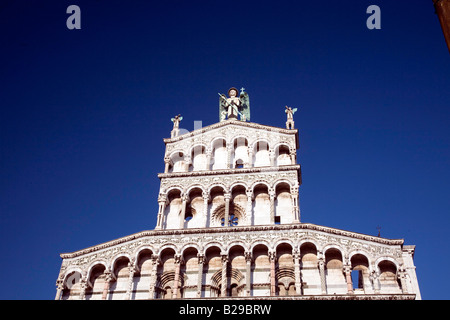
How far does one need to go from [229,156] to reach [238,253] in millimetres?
7338

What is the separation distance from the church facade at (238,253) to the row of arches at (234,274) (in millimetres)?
53

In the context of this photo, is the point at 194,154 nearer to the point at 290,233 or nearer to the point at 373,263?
the point at 290,233

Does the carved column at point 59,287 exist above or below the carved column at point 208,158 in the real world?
below

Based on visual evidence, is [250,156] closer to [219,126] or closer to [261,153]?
[261,153]

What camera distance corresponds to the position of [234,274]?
88.9 ft

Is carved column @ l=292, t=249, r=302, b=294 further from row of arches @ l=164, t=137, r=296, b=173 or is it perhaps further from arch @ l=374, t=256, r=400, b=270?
row of arches @ l=164, t=137, r=296, b=173

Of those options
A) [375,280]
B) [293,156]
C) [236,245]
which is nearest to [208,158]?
[293,156]

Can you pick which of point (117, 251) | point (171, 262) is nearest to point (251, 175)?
point (171, 262)

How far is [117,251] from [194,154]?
29.1 feet

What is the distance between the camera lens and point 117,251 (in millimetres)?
28250

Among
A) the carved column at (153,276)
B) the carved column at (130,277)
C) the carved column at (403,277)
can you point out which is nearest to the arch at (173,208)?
the carved column at (153,276)

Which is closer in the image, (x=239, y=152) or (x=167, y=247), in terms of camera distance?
(x=167, y=247)

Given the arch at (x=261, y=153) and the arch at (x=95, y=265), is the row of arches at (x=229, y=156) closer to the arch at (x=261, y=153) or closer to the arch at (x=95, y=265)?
the arch at (x=261, y=153)

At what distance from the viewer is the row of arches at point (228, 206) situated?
1164 inches
